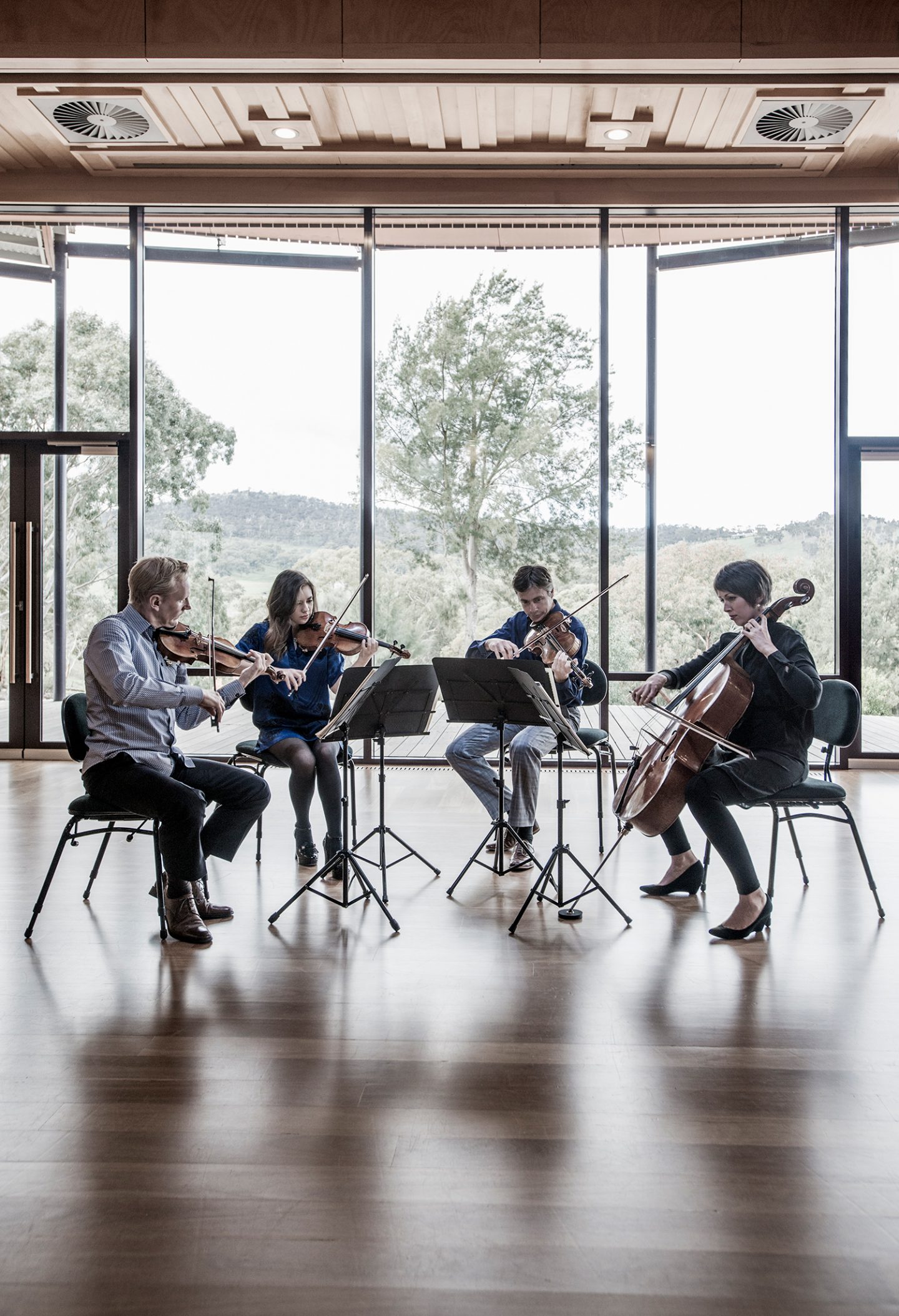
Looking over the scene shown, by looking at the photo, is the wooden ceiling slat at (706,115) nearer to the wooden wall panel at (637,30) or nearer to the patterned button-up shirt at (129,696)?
the wooden wall panel at (637,30)

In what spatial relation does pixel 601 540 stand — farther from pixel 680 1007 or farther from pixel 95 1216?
pixel 95 1216

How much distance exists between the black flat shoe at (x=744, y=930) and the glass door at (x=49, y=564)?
4.78 metres

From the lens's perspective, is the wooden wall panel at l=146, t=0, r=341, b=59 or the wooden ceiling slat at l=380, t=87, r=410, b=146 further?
the wooden ceiling slat at l=380, t=87, r=410, b=146

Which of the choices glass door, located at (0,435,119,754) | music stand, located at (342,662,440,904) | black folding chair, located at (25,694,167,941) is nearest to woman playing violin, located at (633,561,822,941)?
music stand, located at (342,662,440,904)

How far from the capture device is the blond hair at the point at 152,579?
Result: 331 cm

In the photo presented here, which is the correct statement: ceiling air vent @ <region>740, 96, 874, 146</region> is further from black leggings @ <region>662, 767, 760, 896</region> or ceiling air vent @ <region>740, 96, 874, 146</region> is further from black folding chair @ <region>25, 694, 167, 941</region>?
black folding chair @ <region>25, 694, 167, 941</region>

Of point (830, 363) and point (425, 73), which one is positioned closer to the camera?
point (425, 73)

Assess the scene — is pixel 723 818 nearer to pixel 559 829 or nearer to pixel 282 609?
pixel 559 829

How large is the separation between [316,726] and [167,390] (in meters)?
3.36

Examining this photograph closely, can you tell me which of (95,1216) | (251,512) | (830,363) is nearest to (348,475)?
(251,512)

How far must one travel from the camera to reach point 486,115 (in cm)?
538

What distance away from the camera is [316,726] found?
4195 millimetres

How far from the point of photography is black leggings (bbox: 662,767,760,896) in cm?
323

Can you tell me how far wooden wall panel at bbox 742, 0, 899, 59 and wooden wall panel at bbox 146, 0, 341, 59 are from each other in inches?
76.1
